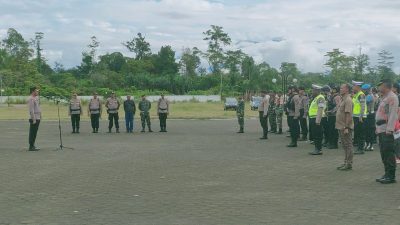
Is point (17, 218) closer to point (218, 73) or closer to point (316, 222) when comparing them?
point (316, 222)

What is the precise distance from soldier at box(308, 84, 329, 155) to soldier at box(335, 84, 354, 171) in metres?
1.86

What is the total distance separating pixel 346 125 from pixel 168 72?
329 feet

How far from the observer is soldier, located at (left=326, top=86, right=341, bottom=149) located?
15234 millimetres

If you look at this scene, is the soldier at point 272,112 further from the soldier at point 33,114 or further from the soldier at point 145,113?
the soldier at point 33,114

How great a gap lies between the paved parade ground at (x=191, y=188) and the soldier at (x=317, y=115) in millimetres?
509

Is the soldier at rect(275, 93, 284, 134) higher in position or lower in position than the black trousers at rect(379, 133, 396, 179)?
higher

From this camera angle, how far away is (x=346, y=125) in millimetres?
11320

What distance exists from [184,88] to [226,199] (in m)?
92.2

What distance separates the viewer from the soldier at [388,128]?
943 centimetres

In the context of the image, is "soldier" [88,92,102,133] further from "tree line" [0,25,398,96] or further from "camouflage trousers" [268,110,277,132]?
"tree line" [0,25,398,96]

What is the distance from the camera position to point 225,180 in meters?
10.1

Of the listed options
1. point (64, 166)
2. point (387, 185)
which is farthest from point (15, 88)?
point (387, 185)

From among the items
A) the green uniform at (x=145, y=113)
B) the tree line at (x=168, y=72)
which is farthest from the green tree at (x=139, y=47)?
the green uniform at (x=145, y=113)

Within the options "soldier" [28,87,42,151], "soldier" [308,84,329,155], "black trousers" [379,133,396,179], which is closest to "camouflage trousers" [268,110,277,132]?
"soldier" [308,84,329,155]
